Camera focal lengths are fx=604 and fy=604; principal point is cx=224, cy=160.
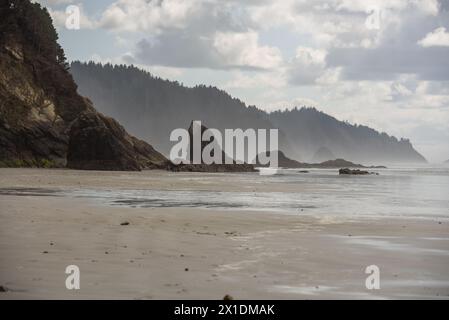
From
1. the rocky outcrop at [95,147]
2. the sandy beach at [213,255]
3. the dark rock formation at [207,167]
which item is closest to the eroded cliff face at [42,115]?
the rocky outcrop at [95,147]

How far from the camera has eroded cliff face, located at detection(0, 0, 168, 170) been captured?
6350cm


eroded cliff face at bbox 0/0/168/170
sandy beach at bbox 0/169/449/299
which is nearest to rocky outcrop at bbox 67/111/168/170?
eroded cliff face at bbox 0/0/168/170

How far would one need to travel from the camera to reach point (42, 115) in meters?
69.0

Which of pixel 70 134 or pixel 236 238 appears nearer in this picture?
pixel 236 238

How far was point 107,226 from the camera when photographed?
14742mm

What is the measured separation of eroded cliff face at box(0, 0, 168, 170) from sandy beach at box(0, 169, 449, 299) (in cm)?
4684

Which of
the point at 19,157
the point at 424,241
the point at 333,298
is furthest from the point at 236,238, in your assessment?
the point at 19,157

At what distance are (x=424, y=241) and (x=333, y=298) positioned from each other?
698 cm

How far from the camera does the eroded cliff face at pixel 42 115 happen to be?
63500mm

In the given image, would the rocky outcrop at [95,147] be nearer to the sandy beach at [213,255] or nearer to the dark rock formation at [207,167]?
the dark rock formation at [207,167]

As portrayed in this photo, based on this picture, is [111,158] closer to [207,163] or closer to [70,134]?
[70,134]

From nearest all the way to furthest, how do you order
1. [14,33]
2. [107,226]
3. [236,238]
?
[236,238] < [107,226] < [14,33]

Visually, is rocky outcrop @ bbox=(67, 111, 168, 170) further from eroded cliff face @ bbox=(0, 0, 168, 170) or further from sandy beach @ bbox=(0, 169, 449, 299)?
sandy beach @ bbox=(0, 169, 449, 299)
